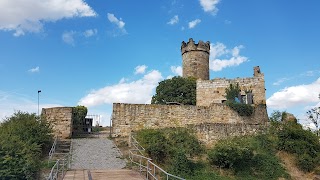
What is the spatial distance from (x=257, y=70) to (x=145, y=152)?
18.8 metres

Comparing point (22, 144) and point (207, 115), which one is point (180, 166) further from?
point (207, 115)

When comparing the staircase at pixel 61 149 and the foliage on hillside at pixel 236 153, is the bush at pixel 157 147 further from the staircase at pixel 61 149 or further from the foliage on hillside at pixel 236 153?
the staircase at pixel 61 149

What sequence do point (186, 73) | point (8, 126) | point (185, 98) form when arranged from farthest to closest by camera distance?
point (186, 73) < point (185, 98) < point (8, 126)

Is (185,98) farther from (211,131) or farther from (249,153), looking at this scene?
(249,153)

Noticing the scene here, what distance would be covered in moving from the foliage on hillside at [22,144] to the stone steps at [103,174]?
1.57m

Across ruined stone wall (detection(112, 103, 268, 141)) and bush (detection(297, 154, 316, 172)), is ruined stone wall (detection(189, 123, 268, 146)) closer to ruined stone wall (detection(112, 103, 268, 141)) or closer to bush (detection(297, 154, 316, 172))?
ruined stone wall (detection(112, 103, 268, 141))

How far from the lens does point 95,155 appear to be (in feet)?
56.1

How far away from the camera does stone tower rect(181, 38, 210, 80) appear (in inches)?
1499

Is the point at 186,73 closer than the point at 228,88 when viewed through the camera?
No

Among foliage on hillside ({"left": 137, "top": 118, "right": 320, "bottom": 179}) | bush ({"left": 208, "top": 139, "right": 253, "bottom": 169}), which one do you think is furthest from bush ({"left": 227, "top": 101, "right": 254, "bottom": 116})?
bush ({"left": 208, "top": 139, "right": 253, "bottom": 169})

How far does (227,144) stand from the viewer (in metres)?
17.2

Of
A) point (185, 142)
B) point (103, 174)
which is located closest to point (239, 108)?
point (185, 142)

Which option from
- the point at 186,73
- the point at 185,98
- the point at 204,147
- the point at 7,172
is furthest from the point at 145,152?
the point at 186,73

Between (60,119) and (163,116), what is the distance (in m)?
7.24
